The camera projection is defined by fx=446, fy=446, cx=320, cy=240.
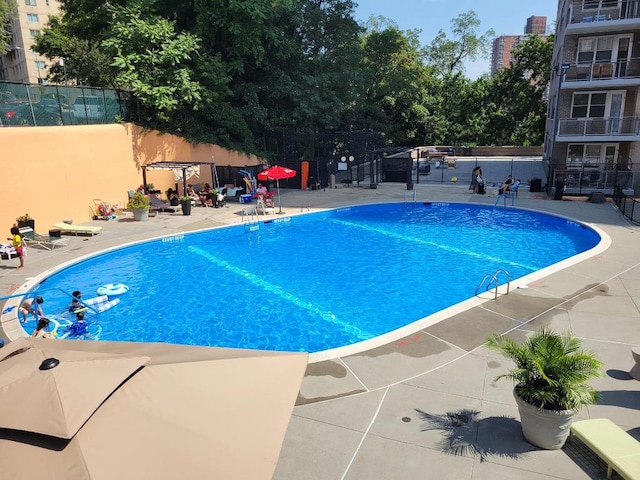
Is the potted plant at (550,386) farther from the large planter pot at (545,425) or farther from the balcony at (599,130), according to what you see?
the balcony at (599,130)

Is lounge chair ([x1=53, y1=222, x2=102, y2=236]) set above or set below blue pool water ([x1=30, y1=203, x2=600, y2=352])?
above

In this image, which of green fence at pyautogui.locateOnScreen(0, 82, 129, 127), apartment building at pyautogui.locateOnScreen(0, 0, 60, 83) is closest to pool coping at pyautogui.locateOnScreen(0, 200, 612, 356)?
green fence at pyautogui.locateOnScreen(0, 82, 129, 127)

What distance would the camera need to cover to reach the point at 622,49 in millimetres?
27562

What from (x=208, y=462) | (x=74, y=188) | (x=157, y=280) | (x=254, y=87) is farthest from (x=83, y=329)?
(x=254, y=87)

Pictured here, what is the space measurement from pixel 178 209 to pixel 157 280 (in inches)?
411

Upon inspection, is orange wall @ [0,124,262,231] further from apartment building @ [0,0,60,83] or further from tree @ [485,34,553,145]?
apartment building @ [0,0,60,83]

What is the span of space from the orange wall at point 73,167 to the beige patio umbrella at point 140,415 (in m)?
17.1

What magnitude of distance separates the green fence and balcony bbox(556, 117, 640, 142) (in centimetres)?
2652

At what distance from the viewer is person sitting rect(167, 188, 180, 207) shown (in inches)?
976

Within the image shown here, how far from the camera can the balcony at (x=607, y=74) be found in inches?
1043

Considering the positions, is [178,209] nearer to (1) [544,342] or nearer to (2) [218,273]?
(2) [218,273]

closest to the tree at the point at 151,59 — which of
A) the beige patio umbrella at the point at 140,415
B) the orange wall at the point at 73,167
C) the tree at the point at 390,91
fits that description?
the orange wall at the point at 73,167

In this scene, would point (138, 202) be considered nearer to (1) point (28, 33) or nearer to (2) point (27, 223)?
(2) point (27, 223)

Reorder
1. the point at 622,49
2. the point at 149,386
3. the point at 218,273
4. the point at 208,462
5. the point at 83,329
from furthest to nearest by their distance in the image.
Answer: the point at 622,49 → the point at 218,273 → the point at 83,329 → the point at 149,386 → the point at 208,462
